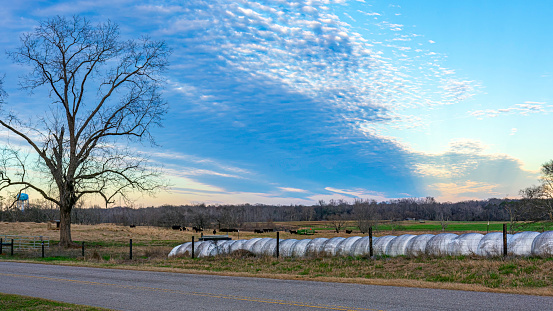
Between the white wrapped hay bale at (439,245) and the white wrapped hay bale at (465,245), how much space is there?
0.70 ft

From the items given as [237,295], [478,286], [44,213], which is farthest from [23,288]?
[44,213]

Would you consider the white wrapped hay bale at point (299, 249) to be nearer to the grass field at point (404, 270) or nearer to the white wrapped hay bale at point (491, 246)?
the grass field at point (404, 270)

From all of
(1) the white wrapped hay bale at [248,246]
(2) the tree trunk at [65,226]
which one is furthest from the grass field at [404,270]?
(2) the tree trunk at [65,226]

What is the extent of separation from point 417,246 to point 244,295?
11.5m

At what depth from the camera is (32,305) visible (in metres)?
10.9

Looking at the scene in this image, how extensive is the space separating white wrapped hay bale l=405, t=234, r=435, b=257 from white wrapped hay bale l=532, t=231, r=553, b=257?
445 cm

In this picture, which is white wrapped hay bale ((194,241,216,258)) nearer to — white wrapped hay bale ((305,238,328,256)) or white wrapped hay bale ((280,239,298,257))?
white wrapped hay bale ((280,239,298,257))

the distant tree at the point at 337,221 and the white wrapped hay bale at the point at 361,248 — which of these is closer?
the white wrapped hay bale at the point at 361,248

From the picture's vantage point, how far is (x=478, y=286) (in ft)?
42.2

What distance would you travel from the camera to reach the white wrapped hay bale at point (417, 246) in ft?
66.2

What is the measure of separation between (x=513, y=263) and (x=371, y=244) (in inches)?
257

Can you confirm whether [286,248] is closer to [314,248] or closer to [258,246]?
[314,248]

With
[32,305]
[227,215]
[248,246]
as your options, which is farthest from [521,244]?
[227,215]

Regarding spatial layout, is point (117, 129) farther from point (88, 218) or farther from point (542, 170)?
point (88, 218)
